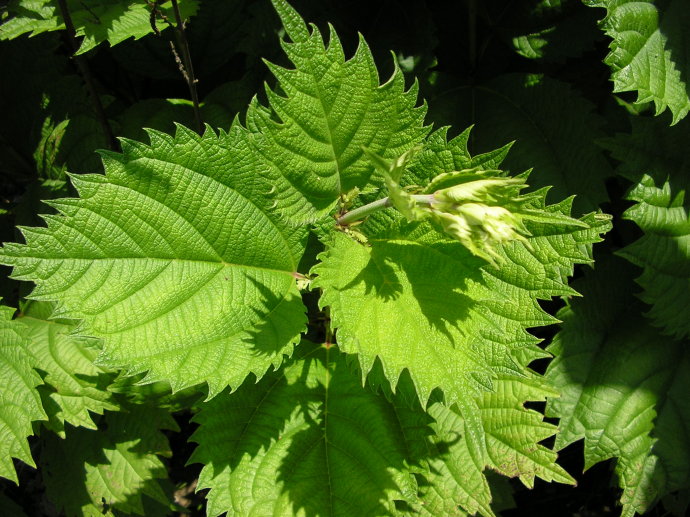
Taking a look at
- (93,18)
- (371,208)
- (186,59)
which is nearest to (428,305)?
(371,208)

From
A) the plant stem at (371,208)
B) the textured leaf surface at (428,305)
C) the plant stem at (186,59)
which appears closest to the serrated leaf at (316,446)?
the textured leaf surface at (428,305)

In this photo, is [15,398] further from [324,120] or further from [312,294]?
[324,120]

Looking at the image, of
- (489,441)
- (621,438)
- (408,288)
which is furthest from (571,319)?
(408,288)

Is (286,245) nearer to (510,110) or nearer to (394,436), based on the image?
(394,436)

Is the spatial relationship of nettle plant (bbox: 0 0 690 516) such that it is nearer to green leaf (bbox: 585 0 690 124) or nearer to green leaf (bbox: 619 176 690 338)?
green leaf (bbox: 585 0 690 124)

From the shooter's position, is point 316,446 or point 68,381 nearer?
point 316,446

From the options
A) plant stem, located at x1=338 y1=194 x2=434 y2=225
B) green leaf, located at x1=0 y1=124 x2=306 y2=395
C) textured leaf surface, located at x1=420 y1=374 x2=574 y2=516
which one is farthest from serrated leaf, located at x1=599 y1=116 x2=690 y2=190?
green leaf, located at x1=0 y1=124 x2=306 y2=395

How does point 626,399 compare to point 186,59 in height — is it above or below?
below
